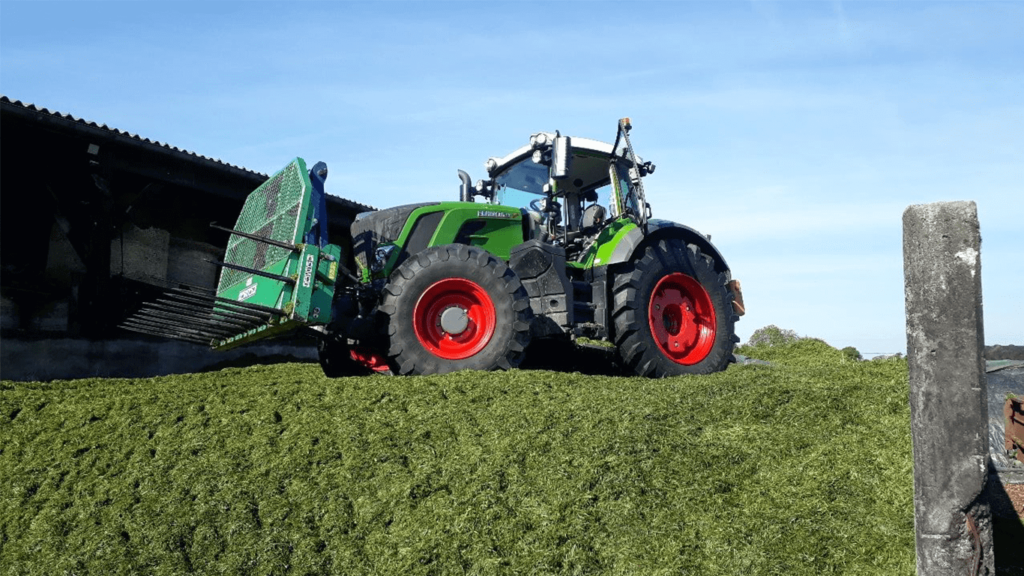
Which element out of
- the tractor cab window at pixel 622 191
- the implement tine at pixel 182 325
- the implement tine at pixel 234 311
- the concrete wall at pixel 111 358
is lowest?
the concrete wall at pixel 111 358

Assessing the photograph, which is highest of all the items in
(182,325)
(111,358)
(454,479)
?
(182,325)

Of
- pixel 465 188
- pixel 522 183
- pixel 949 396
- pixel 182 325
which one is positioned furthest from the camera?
pixel 465 188

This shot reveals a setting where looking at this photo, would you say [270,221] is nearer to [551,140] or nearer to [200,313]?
[200,313]

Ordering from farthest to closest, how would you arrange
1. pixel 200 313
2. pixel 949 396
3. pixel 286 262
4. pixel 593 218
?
pixel 593 218 → pixel 200 313 → pixel 286 262 → pixel 949 396

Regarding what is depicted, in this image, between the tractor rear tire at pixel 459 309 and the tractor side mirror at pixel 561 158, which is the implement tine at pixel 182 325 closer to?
the tractor rear tire at pixel 459 309

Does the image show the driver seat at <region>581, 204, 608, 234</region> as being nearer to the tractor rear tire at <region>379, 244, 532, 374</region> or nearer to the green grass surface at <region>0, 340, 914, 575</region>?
the tractor rear tire at <region>379, 244, 532, 374</region>

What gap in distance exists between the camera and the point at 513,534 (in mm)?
3824

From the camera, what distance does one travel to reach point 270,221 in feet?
21.5

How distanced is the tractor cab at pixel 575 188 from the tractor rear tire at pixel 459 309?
4.50 feet

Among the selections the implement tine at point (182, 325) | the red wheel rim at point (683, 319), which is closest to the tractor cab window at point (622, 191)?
the red wheel rim at point (683, 319)

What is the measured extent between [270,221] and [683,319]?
12.4 feet

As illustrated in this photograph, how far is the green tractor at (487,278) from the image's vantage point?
239 inches

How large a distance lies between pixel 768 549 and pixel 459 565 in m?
1.38

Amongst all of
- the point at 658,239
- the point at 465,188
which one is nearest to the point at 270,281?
the point at 465,188
